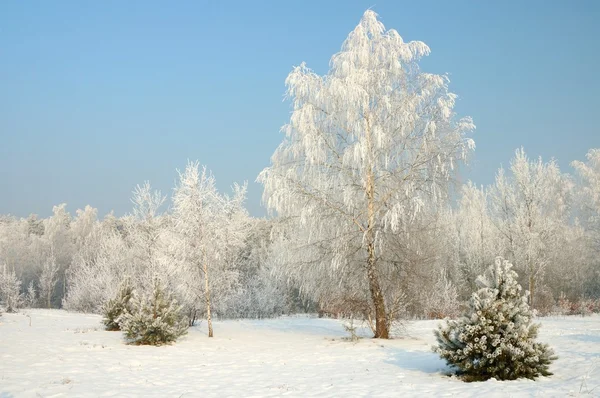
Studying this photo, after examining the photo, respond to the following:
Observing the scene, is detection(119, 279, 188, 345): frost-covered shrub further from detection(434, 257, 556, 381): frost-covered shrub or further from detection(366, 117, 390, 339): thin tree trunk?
detection(434, 257, 556, 381): frost-covered shrub

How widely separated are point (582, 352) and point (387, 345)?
5.05 meters

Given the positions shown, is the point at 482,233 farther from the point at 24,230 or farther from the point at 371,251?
the point at 24,230

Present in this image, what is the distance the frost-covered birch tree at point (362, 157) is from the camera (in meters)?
15.3

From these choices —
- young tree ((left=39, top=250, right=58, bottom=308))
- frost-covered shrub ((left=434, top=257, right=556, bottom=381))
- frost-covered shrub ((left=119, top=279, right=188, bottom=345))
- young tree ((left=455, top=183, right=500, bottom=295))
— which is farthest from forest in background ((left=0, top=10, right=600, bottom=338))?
young tree ((left=39, top=250, right=58, bottom=308))

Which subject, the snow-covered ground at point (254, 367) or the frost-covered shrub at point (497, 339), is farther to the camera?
the frost-covered shrub at point (497, 339)

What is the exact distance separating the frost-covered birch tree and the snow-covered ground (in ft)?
9.16

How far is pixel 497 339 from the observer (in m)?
8.48

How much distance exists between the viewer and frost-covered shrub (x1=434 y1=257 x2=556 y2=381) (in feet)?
27.8

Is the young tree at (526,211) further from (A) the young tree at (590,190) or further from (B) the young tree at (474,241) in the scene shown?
(B) the young tree at (474,241)

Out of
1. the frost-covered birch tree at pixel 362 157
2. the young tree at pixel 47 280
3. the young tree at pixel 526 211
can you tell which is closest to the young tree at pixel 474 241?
the young tree at pixel 526 211

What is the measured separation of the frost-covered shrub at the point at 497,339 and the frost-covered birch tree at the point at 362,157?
5.97 metres

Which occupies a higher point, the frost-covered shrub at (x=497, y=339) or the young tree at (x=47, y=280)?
the young tree at (x=47, y=280)

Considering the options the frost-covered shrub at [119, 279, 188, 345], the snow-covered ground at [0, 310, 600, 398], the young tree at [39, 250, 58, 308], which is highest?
the young tree at [39, 250, 58, 308]

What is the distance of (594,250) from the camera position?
103ft
